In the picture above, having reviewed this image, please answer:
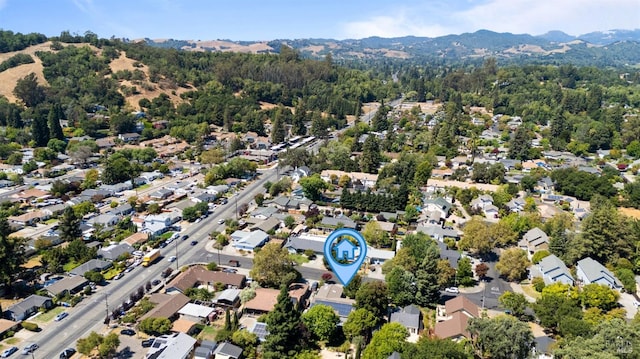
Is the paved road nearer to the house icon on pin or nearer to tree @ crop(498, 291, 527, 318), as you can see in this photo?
the house icon on pin

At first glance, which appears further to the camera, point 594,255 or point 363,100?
point 363,100

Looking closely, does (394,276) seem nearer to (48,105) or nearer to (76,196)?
(76,196)

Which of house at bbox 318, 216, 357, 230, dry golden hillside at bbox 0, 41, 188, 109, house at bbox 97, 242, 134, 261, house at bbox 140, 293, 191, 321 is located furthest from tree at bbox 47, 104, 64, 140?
house at bbox 140, 293, 191, 321

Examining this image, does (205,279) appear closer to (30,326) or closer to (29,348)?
(30,326)

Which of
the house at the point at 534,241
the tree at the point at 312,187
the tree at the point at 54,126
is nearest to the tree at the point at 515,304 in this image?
the house at the point at 534,241

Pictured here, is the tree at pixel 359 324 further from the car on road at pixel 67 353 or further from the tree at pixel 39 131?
the tree at pixel 39 131

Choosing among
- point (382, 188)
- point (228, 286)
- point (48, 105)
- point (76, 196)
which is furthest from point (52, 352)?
point (48, 105)

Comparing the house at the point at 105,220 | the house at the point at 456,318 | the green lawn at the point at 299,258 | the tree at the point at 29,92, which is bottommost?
the house at the point at 456,318
